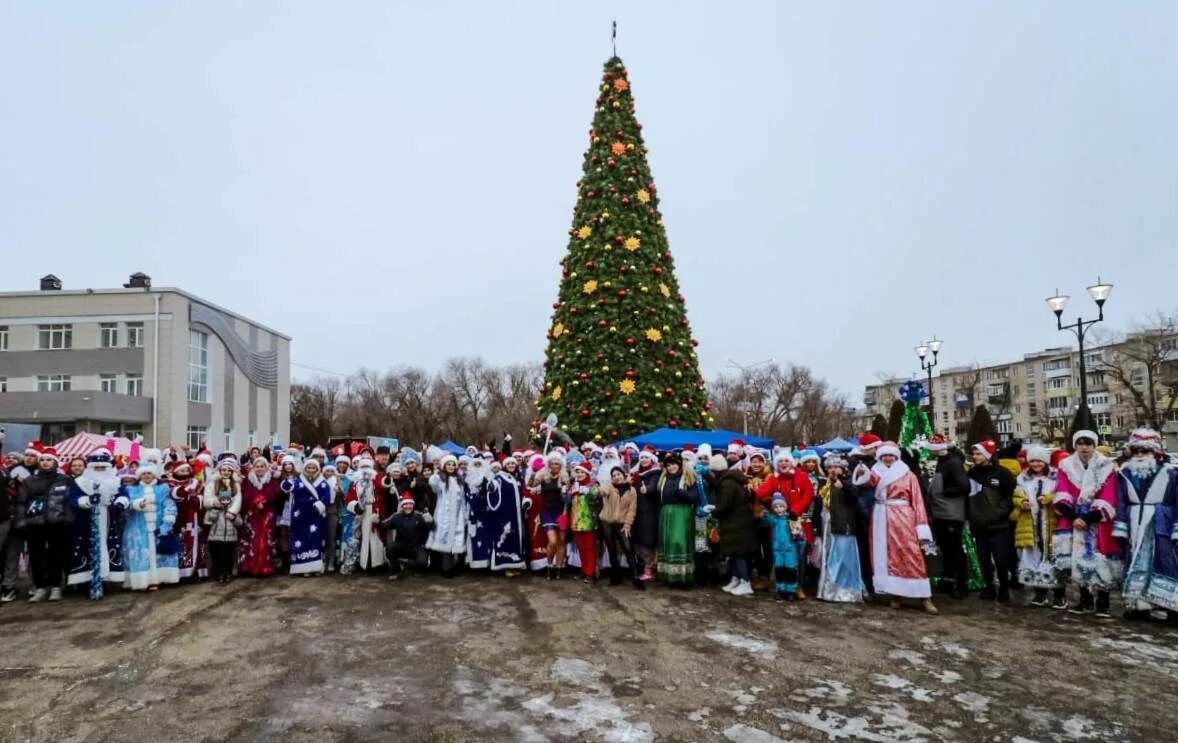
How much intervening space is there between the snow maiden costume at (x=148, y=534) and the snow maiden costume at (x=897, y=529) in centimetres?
837

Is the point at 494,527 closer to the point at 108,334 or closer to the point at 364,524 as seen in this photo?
the point at 364,524

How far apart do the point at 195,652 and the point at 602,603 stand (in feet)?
13.2

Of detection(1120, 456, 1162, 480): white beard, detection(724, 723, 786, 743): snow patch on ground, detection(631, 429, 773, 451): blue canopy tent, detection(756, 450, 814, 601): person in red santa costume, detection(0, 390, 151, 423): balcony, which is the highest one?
detection(0, 390, 151, 423): balcony

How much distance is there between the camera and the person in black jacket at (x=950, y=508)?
8.59m

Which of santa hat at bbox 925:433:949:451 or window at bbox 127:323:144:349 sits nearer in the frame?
santa hat at bbox 925:433:949:451

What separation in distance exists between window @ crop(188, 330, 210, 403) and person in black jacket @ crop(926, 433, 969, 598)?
1739 inches

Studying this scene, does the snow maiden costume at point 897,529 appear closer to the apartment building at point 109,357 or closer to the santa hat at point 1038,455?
the santa hat at point 1038,455

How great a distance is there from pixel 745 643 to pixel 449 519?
15.9ft

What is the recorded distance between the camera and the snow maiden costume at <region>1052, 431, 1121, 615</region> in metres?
7.80

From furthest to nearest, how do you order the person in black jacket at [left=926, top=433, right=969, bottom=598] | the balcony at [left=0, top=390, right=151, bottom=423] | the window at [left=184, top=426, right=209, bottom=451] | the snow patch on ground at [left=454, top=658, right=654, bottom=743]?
1. the window at [left=184, top=426, right=209, bottom=451]
2. the balcony at [left=0, top=390, right=151, bottom=423]
3. the person in black jacket at [left=926, top=433, right=969, bottom=598]
4. the snow patch on ground at [left=454, top=658, right=654, bottom=743]

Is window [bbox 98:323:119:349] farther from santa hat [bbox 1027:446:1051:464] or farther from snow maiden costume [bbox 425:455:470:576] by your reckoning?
santa hat [bbox 1027:446:1051:464]

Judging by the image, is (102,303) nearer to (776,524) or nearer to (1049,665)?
(776,524)

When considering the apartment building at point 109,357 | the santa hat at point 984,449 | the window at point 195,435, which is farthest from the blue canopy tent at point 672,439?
the window at point 195,435

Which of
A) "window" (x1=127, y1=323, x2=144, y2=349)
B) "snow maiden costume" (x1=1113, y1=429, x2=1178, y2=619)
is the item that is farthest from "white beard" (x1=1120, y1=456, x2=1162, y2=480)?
"window" (x1=127, y1=323, x2=144, y2=349)
